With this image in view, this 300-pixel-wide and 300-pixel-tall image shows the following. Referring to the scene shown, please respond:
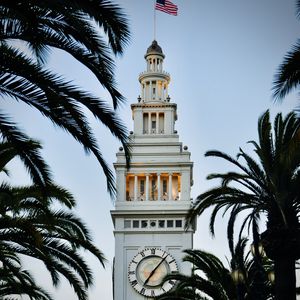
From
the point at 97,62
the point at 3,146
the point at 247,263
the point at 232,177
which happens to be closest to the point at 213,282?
the point at 247,263

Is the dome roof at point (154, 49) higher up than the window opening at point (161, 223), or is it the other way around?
the dome roof at point (154, 49)

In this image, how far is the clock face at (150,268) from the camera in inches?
3000

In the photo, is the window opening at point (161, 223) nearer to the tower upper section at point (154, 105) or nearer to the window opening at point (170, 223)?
the window opening at point (170, 223)

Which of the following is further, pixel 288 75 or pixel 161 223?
pixel 161 223

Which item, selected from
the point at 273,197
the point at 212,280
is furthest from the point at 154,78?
the point at 273,197

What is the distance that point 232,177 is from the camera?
1278 inches

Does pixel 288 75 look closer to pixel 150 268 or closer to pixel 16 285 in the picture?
pixel 16 285

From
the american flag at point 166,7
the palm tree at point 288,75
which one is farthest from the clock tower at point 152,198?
the palm tree at point 288,75

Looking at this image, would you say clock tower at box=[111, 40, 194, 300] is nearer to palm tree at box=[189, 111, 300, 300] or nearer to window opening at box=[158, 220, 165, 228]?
window opening at box=[158, 220, 165, 228]

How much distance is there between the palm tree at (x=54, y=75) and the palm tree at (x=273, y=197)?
9596mm

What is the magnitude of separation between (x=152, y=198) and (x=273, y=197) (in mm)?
50122

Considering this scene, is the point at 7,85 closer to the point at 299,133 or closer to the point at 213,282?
the point at 299,133

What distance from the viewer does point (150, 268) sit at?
76.8 meters

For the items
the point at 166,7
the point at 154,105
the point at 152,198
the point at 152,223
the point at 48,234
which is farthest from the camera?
the point at 154,105
